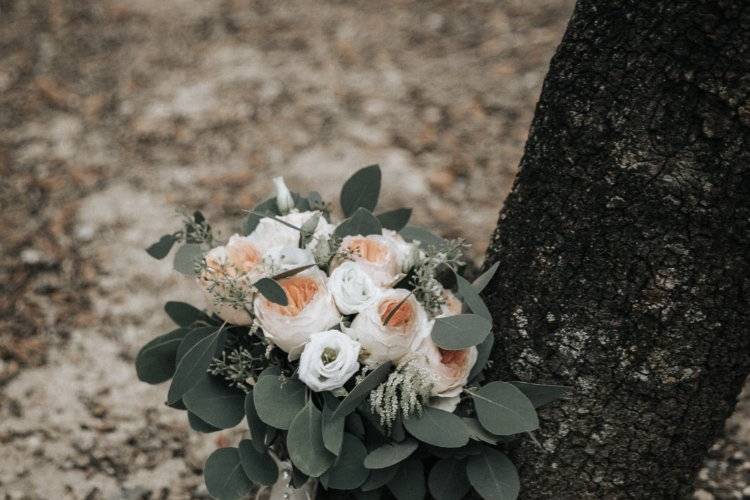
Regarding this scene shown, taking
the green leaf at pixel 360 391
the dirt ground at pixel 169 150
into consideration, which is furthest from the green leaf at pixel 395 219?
the dirt ground at pixel 169 150

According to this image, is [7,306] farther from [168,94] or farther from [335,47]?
[335,47]

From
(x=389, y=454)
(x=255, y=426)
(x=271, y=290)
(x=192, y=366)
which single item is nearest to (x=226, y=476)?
(x=255, y=426)

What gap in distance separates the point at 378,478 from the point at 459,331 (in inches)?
14.1

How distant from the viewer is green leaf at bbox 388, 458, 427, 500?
1542mm

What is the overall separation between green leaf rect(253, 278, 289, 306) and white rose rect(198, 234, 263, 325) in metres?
0.11

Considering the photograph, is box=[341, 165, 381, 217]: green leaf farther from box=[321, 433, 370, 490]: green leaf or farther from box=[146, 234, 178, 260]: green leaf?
box=[321, 433, 370, 490]: green leaf

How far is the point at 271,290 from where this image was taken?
4.36ft

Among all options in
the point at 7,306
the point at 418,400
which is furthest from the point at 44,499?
the point at 418,400

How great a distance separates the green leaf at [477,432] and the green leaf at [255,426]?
415 millimetres

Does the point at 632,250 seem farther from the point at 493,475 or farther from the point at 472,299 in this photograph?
the point at 493,475

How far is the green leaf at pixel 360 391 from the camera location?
4.37 feet

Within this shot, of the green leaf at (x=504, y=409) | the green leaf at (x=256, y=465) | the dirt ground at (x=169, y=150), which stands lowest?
the dirt ground at (x=169, y=150)

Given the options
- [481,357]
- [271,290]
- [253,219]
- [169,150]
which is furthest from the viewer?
[169,150]

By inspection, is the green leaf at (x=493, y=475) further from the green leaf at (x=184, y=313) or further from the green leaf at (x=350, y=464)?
the green leaf at (x=184, y=313)
